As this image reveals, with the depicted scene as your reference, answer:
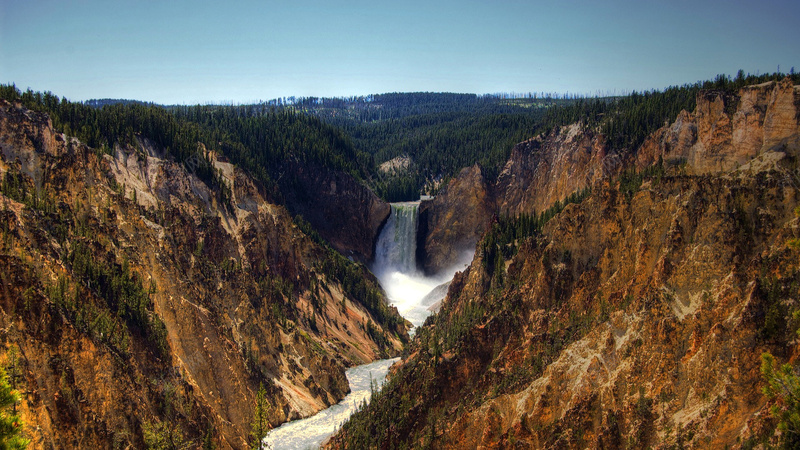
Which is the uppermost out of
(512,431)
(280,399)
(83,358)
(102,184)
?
(102,184)

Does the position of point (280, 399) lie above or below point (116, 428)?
below

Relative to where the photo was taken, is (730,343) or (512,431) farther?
(512,431)

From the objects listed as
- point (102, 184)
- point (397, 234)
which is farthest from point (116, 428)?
point (397, 234)

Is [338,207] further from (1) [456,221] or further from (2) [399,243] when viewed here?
(1) [456,221]

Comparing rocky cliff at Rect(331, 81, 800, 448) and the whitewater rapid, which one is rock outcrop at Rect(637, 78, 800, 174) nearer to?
rocky cliff at Rect(331, 81, 800, 448)

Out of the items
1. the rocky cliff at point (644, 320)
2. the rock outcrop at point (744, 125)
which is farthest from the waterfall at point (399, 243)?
the rock outcrop at point (744, 125)

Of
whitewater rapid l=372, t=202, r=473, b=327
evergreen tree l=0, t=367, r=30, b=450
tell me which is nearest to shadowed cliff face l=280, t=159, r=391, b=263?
whitewater rapid l=372, t=202, r=473, b=327

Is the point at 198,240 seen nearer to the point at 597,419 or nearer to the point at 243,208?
the point at 243,208
